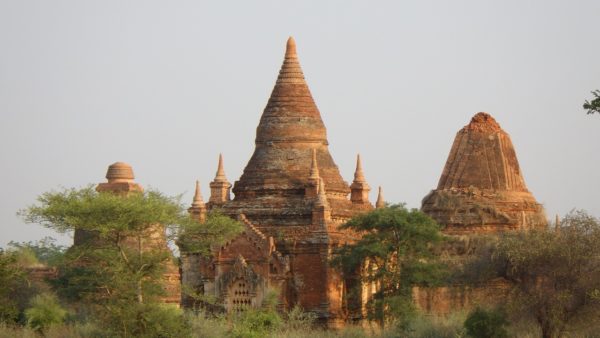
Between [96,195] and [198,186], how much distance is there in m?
7.73

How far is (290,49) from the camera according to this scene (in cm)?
4759

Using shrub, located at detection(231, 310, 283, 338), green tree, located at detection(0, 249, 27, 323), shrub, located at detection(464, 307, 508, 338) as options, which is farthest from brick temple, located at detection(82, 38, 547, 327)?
shrub, located at detection(464, 307, 508, 338)

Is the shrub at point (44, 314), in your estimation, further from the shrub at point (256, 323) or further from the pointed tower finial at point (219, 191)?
the pointed tower finial at point (219, 191)

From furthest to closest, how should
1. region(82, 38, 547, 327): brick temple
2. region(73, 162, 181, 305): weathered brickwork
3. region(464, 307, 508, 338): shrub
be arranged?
region(82, 38, 547, 327): brick temple < region(73, 162, 181, 305): weathered brickwork < region(464, 307, 508, 338): shrub

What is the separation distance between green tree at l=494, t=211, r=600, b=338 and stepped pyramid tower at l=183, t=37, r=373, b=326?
6138 mm

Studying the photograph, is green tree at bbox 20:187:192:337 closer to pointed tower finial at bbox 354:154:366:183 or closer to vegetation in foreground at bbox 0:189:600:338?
vegetation in foreground at bbox 0:189:600:338

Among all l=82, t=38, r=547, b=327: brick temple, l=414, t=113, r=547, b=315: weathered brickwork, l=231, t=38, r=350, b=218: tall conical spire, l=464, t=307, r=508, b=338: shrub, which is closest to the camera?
l=464, t=307, r=508, b=338: shrub

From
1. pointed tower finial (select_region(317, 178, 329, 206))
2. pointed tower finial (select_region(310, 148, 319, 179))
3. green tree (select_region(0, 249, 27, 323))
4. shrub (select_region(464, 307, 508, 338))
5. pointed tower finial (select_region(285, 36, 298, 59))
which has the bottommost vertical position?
shrub (select_region(464, 307, 508, 338))

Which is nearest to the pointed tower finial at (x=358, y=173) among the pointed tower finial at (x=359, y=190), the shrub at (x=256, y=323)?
the pointed tower finial at (x=359, y=190)

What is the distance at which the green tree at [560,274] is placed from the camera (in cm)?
3728

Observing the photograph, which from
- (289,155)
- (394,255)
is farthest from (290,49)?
(394,255)

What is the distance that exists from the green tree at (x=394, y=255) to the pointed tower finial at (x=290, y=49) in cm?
666

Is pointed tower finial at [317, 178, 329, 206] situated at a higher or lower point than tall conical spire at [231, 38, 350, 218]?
lower

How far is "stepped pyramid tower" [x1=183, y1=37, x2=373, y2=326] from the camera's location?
43.4m
